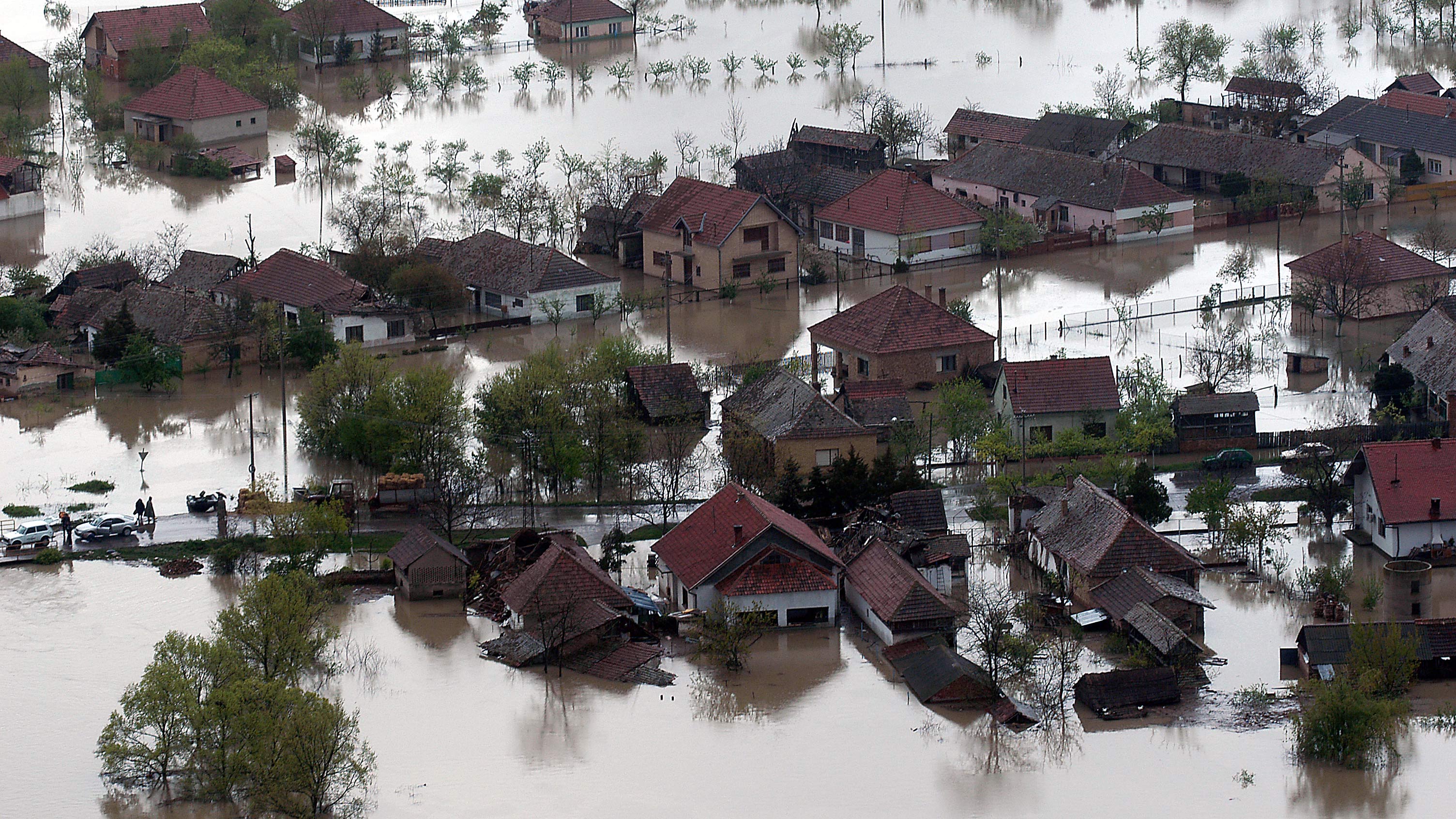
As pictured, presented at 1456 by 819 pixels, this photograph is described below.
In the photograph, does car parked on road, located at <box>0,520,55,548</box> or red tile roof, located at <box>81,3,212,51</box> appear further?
red tile roof, located at <box>81,3,212,51</box>

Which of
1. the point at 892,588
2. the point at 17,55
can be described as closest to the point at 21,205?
the point at 17,55

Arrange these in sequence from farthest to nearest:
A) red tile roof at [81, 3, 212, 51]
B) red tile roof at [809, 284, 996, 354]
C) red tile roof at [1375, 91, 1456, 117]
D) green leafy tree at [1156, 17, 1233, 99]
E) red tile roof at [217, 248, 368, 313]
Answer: red tile roof at [81, 3, 212, 51], green leafy tree at [1156, 17, 1233, 99], red tile roof at [1375, 91, 1456, 117], red tile roof at [217, 248, 368, 313], red tile roof at [809, 284, 996, 354]

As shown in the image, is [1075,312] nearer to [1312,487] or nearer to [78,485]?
[1312,487]

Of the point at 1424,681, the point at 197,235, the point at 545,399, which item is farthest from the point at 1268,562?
the point at 197,235

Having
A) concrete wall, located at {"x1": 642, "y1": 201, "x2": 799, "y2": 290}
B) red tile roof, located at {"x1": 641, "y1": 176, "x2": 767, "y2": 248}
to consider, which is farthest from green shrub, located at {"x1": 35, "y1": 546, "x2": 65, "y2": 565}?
red tile roof, located at {"x1": 641, "y1": 176, "x2": 767, "y2": 248}

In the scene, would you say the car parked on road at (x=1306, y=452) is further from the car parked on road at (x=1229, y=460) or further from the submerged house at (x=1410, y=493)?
the submerged house at (x=1410, y=493)

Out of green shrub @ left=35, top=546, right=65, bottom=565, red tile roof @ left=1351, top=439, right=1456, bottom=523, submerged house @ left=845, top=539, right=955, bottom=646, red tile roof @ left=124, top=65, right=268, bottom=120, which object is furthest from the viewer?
red tile roof @ left=124, top=65, right=268, bottom=120

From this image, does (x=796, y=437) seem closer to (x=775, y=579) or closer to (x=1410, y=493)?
(x=775, y=579)

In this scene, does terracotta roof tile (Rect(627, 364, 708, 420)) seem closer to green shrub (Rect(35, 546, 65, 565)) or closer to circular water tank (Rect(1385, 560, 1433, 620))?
green shrub (Rect(35, 546, 65, 565))
